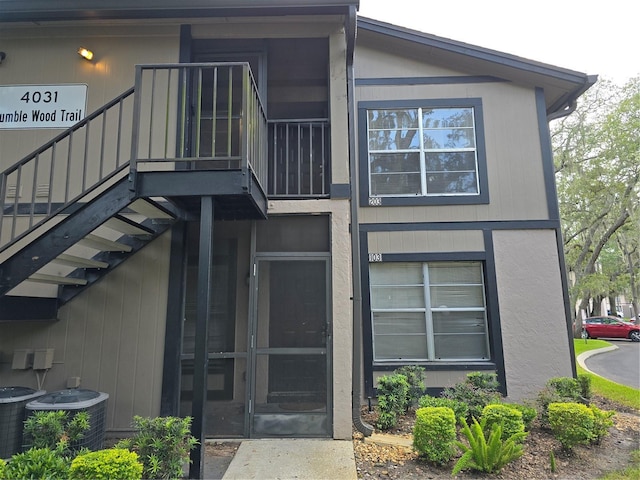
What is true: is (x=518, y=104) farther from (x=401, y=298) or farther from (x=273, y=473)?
(x=273, y=473)

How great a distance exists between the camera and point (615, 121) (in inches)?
556

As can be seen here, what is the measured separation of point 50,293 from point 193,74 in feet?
10.5

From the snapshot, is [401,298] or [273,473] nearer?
[273,473]

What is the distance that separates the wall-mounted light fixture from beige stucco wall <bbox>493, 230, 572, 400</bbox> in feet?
20.5

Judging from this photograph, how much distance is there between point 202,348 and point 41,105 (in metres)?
3.95

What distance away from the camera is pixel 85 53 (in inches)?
190

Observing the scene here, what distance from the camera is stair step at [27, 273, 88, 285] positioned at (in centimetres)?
377

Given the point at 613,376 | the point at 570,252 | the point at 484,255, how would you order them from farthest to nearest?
the point at 570,252 → the point at 613,376 → the point at 484,255

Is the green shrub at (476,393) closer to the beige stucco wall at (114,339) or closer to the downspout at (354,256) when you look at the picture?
the downspout at (354,256)

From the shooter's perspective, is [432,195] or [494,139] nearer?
[432,195]

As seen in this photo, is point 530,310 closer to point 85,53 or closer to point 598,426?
point 598,426

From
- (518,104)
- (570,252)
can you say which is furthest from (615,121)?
(518,104)

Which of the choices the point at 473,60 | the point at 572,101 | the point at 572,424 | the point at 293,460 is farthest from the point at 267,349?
the point at 572,101

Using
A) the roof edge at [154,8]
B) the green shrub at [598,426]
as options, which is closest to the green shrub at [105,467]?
the green shrub at [598,426]
